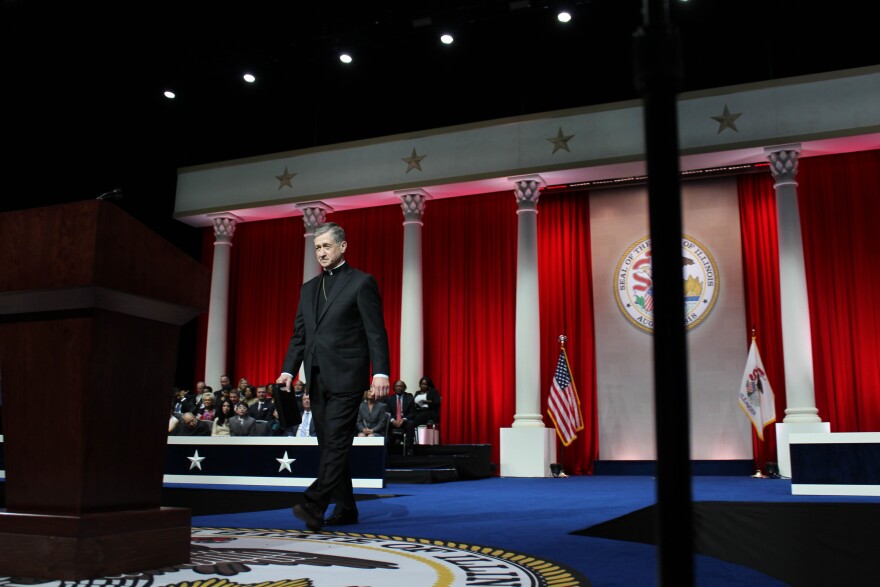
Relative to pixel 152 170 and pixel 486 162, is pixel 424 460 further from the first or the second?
pixel 152 170

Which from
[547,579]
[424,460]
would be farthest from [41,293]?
[424,460]

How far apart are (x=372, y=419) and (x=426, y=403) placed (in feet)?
4.73

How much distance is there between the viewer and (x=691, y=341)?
39.0ft

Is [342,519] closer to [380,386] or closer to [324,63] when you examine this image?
[380,386]

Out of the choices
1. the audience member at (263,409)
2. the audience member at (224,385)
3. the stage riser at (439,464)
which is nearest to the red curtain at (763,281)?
the stage riser at (439,464)

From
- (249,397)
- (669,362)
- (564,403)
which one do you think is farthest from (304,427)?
(669,362)

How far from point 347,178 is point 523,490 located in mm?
6966

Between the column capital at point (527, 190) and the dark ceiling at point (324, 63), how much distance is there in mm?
1424

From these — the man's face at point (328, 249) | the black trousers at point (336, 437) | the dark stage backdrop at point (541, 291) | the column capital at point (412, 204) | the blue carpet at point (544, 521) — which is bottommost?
the blue carpet at point (544, 521)

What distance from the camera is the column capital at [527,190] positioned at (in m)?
11.7

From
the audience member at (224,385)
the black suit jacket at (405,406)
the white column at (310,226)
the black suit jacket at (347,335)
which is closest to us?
the black suit jacket at (347,335)

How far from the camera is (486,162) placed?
1194 centimetres

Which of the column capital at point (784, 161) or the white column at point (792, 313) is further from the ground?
the column capital at point (784, 161)

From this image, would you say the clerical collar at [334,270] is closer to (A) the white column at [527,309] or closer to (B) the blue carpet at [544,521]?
(B) the blue carpet at [544,521]
